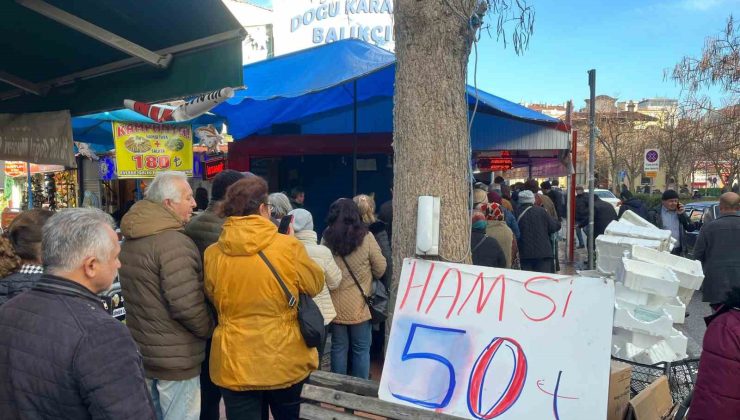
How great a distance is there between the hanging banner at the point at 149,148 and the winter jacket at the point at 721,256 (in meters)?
5.85

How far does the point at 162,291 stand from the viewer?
2.77 metres

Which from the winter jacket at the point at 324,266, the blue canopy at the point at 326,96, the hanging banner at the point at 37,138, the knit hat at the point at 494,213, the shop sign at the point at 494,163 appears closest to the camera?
the winter jacket at the point at 324,266

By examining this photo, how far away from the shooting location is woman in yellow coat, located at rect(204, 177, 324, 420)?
261 centimetres

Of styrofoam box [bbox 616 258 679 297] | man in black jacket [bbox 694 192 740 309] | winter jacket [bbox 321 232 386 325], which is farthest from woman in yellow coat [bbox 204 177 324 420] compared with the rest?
man in black jacket [bbox 694 192 740 309]

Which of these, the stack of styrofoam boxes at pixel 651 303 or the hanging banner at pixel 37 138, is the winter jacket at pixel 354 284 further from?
the hanging banner at pixel 37 138

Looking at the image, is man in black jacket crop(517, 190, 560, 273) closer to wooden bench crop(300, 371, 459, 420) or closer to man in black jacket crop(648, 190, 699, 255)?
man in black jacket crop(648, 190, 699, 255)

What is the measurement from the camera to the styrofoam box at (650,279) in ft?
13.2

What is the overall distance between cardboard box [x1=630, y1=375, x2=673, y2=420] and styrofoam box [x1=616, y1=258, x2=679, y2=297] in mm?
1444

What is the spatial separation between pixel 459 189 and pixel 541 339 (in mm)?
893

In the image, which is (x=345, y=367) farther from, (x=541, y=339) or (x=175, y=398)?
(x=541, y=339)

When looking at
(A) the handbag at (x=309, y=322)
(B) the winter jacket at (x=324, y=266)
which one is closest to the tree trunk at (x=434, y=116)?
(A) the handbag at (x=309, y=322)

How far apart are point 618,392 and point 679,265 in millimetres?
2357

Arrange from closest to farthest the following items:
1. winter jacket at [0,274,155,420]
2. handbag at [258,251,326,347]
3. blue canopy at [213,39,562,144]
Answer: winter jacket at [0,274,155,420] → handbag at [258,251,326,347] → blue canopy at [213,39,562,144]

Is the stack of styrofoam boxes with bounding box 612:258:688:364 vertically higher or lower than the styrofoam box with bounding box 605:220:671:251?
lower
